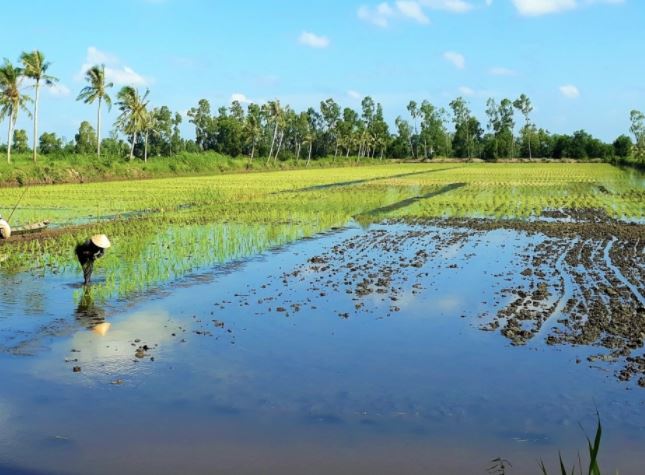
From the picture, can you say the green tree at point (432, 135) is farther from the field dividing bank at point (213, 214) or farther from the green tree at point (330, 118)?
the field dividing bank at point (213, 214)

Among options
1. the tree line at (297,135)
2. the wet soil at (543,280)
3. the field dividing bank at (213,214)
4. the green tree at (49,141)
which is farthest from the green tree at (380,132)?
the wet soil at (543,280)

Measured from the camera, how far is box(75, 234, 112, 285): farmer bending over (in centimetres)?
851

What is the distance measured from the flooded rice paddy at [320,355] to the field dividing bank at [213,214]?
14 centimetres

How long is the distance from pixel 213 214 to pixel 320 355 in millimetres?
13788

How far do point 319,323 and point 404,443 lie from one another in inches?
131

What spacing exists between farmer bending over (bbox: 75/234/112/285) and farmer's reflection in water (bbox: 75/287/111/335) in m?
0.51

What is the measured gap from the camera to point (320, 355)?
6535mm

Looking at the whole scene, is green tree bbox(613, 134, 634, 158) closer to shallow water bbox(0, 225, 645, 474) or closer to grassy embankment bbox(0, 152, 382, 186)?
grassy embankment bbox(0, 152, 382, 186)

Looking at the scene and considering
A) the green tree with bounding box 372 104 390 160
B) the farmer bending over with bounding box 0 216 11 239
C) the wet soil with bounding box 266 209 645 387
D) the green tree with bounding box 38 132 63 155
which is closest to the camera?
the wet soil with bounding box 266 209 645 387

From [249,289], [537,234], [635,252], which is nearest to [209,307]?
[249,289]

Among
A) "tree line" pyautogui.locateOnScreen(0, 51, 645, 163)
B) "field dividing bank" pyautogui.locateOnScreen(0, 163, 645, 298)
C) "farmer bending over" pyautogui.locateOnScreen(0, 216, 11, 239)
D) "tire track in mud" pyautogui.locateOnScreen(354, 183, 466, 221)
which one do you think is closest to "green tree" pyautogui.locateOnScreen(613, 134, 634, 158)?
"tree line" pyautogui.locateOnScreen(0, 51, 645, 163)

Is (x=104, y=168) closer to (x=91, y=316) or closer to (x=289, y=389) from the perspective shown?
(x=91, y=316)

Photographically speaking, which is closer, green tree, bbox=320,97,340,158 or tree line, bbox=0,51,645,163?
tree line, bbox=0,51,645,163

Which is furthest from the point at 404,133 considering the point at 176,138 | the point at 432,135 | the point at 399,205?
the point at 399,205
